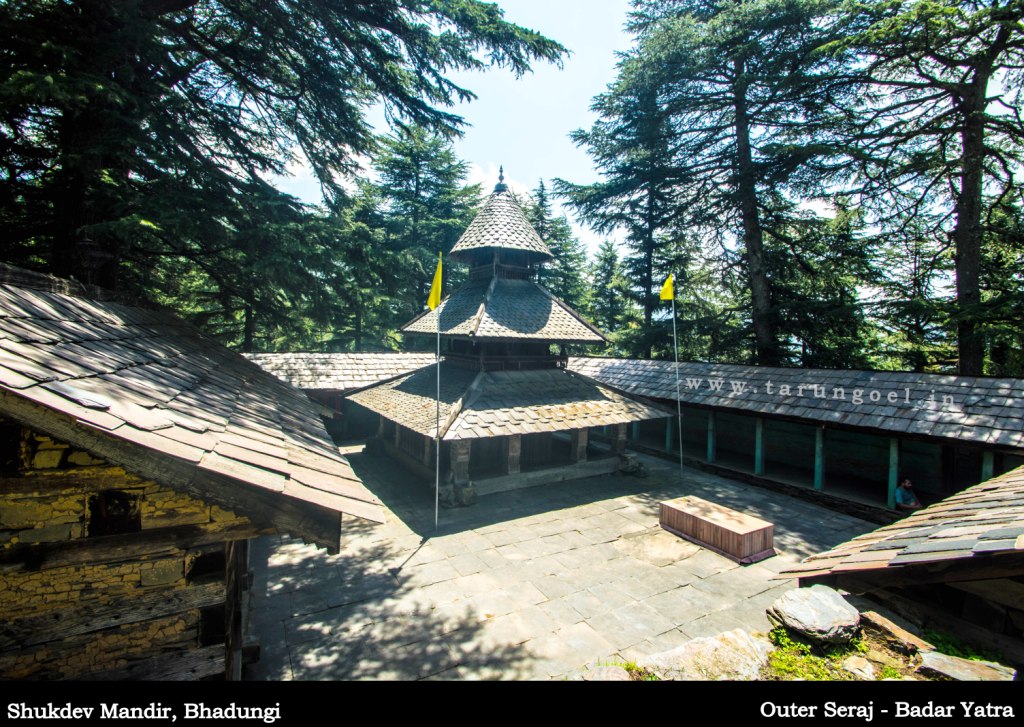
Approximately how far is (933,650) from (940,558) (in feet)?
8.48

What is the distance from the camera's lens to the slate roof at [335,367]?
52.8 feet

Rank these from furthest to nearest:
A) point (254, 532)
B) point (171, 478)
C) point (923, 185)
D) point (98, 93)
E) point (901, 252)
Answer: point (901, 252) < point (923, 185) < point (98, 93) < point (254, 532) < point (171, 478)

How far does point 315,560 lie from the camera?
8609 millimetres

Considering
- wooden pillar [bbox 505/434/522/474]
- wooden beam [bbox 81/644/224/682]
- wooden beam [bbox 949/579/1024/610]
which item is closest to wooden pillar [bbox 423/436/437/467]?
wooden pillar [bbox 505/434/522/474]

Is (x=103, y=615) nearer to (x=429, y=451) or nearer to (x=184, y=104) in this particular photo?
(x=429, y=451)

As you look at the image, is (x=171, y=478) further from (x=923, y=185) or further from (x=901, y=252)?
(x=901, y=252)

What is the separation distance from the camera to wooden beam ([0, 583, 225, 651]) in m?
3.14

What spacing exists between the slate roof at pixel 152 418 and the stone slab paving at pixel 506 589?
11.0 feet

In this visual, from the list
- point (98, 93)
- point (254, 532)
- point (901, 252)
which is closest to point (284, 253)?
point (98, 93)

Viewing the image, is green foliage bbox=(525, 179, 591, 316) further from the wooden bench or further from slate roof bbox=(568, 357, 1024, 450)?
the wooden bench

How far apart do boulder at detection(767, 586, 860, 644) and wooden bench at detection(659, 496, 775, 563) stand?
83.7 inches

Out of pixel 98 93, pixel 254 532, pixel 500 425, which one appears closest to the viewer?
pixel 254 532

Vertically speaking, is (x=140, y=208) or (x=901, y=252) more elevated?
(x=901, y=252)
